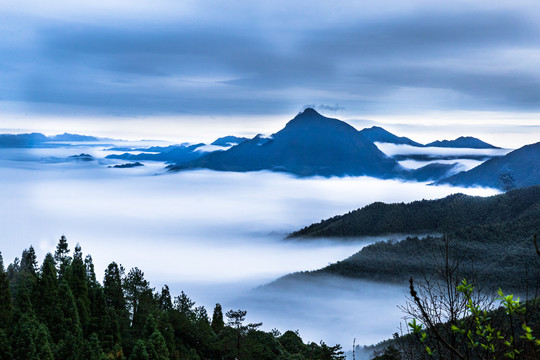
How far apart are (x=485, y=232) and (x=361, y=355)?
7757 centimetres

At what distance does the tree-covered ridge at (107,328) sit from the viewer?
41438 millimetres

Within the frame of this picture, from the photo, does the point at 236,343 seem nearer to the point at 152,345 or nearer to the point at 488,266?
the point at 152,345

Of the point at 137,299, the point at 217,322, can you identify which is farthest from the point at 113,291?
the point at 217,322

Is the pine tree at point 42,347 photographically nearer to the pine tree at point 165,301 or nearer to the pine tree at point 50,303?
the pine tree at point 50,303

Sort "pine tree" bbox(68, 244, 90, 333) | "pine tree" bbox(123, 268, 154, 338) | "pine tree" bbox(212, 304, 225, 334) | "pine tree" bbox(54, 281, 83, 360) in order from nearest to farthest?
"pine tree" bbox(54, 281, 83, 360) < "pine tree" bbox(68, 244, 90, 333) < "pine tree" bbox(123, 268, 154, 338) < "pine tree" bbox(212, 304, 225, 334)

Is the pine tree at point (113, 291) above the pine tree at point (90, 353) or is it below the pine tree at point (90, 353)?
above

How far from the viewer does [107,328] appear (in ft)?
174

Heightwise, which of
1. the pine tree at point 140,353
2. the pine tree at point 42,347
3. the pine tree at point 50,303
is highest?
the pine tree at point 50,303

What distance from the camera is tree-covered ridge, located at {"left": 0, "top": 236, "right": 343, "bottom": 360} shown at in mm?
41438

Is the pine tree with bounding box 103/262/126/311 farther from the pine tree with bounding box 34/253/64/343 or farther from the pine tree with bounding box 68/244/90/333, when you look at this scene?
the pine tree with bounding box 34/253/64/343

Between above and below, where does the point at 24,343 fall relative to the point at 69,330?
below

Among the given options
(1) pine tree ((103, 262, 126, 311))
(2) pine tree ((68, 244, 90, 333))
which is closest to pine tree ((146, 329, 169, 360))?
(2) pine tree ((68, 244, 90, 333))

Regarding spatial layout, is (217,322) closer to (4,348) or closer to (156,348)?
(156,348)

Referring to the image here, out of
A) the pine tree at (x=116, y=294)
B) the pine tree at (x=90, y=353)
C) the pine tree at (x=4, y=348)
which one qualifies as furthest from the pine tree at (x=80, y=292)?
the pine tree at (x=4, y=348)
